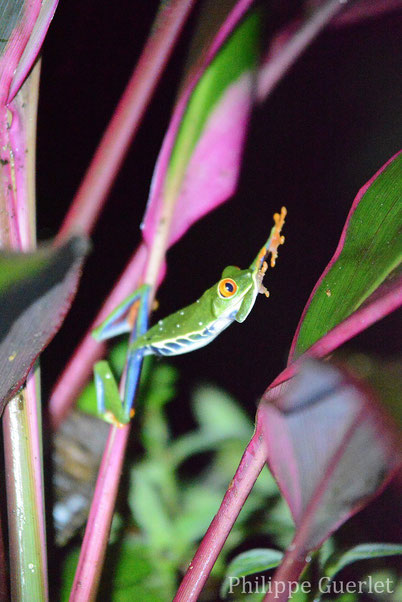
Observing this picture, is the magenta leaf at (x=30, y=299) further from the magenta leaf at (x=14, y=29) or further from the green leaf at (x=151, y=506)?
the green leaf at (x=151, y=506)

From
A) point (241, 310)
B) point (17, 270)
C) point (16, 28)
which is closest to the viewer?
point (17, 270)

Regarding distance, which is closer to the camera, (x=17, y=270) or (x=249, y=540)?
(x=17, y=270)

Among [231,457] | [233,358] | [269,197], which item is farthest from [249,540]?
[269,197]

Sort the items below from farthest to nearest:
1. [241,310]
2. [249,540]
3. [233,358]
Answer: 1. [233,358]
2. [249,540]
3. [241,310]

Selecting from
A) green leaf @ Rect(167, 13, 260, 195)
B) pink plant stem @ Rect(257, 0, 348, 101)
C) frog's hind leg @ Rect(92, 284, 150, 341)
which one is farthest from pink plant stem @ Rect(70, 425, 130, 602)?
pink plant stem @ Rect(257, 0, 348, 101)

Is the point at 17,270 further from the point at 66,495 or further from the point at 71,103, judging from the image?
the point at 71,103
